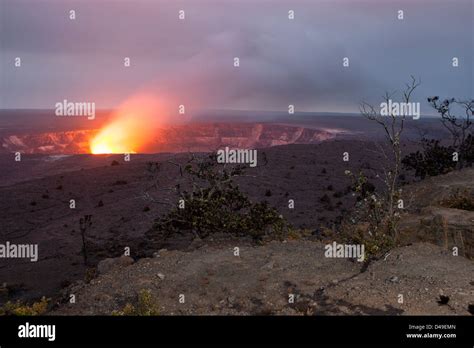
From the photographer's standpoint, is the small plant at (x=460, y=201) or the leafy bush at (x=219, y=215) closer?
the small plant at (x=460, y=201)

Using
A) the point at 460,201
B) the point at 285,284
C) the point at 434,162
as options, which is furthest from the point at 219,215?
the point at 434,162

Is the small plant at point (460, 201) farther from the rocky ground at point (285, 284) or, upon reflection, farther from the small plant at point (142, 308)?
the small plant at point (142, 308)

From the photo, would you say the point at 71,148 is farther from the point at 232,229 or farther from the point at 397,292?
the point at 397,292

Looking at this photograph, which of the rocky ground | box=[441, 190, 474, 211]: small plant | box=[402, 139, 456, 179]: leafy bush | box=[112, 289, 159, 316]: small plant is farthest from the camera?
A: box=[402, 139, 456, 179]: leafy bush

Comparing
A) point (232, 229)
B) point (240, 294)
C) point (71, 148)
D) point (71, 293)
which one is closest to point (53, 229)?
point (232, 229)

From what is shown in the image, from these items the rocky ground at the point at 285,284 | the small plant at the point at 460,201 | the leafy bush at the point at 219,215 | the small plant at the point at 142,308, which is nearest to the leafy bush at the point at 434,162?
the small plant at the point at 460,201

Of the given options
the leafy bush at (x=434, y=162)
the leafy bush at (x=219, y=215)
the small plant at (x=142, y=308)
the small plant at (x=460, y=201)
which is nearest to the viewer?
the small plant at (x=142, y=308)

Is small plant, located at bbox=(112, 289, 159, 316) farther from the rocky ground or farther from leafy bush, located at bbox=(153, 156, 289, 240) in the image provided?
leafy bush, located at bbox=(153, 156, 289, 240)

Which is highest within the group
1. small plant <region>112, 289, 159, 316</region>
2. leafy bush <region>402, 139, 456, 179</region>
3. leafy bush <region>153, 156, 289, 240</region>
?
leafy bush <region>402, 139, 456, 179</region>

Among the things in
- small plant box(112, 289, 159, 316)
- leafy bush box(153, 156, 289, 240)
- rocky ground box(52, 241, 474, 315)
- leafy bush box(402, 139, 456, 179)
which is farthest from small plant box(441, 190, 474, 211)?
leafy bush box(402, 139, 456, 179)
